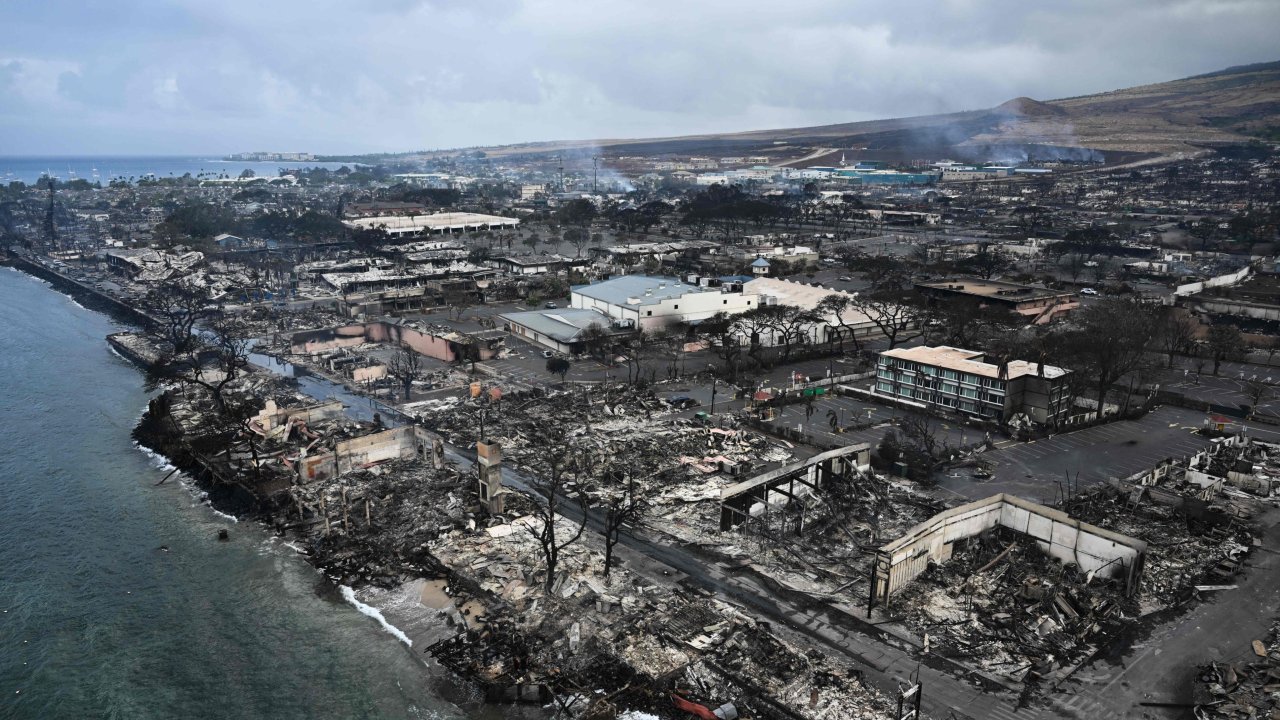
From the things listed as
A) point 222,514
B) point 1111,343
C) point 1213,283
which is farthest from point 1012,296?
point 222,514

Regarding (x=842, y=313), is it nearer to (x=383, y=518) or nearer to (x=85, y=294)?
(x=383, y=518)

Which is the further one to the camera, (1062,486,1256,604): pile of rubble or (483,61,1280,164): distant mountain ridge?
(483,61,1280,164): distant mountain ridge

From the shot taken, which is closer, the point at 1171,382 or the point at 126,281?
the point at 1171,382

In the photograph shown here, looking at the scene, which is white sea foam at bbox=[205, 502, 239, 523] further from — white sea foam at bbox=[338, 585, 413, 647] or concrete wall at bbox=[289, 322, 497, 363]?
concrete wall at bbox=[289, 322, 497, 363]

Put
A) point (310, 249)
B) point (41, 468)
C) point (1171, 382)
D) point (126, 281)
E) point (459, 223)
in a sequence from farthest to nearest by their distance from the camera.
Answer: point (459, 223) < point (310, 249) < point (126, 281) < point (1171, 382) < point (41, 468)

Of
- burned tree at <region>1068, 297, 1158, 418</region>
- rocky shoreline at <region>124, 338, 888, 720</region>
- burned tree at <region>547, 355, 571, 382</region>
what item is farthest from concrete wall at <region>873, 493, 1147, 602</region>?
burned tree at <region>547, 355, 571, 382</region>

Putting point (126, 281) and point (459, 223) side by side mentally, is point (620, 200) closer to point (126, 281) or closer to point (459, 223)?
point (459, 223)

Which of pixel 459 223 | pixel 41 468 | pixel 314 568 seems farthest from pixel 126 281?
pixel 314 568
